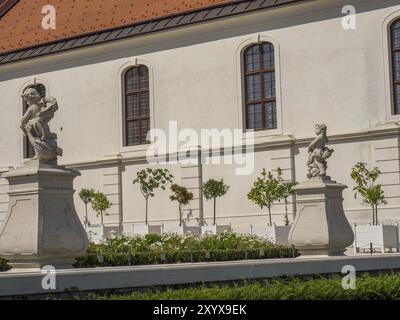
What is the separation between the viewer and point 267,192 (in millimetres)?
36250

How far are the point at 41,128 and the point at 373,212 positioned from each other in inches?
898

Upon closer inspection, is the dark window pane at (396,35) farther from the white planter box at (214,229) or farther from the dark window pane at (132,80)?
the dark window pane at (132,80)

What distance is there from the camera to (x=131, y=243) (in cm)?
2261

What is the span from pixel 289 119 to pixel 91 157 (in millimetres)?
11997

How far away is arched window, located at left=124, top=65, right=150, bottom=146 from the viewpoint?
4281cm

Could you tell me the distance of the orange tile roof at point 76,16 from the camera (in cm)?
4250

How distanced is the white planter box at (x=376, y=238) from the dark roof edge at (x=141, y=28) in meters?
11.8

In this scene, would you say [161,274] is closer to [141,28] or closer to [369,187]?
[369,187]

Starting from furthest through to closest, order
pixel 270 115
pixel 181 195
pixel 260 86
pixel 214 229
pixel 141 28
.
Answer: pixel 141 28
pixel 181 195
pixel 260 86
pixel 270 115
pixel 214 229

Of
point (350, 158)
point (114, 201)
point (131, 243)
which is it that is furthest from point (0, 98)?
point (131, 243)

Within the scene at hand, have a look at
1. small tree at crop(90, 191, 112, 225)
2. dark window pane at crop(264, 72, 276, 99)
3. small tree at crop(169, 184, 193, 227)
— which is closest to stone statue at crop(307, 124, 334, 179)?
dark window pane at crop(264, 72, 276, 99)

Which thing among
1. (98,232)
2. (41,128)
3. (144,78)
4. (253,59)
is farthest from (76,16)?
(41,128)

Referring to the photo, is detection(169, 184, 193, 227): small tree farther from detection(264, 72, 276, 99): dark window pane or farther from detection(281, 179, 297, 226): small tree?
detection(264, 72, 276, 99): dark window pane

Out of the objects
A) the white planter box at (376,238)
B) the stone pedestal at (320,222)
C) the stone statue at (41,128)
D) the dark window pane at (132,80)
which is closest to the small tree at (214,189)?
the dark window pane at (132,80)
